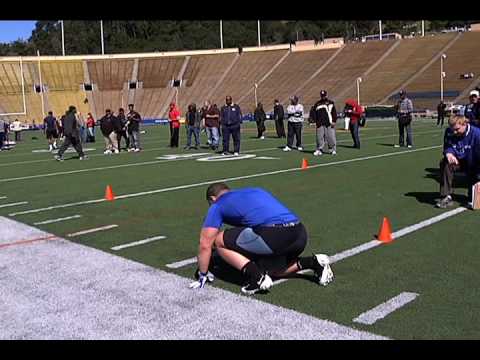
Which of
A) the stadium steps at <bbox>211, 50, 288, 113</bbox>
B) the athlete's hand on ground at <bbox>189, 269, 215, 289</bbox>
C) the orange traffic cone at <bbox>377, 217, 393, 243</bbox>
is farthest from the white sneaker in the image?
the stadium steps at <bbox>211, 50, 288, 113</bbox>

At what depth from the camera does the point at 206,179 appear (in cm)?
1176

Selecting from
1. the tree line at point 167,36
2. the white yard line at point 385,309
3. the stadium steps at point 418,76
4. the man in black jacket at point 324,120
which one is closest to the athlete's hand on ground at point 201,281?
the white yard line at point 385,309

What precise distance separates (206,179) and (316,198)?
3257 mm

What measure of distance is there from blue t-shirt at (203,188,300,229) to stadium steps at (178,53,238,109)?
65.1m

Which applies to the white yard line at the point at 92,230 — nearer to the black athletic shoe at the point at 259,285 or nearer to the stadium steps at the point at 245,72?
the black athletic shoe at the point at 259,285

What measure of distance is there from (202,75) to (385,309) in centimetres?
7067

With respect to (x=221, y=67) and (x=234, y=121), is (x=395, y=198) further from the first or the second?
(x=221, y=67)

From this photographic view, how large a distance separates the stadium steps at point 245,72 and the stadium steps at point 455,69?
64.5 feet

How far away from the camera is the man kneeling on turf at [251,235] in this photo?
478cm

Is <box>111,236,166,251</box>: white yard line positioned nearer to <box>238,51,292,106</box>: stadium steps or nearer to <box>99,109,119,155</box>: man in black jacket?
<box>99,109,119,155</box>: man in black jacket

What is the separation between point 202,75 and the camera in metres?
73.3

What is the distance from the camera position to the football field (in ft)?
14.4

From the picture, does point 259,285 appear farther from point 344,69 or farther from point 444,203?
point 344,69
